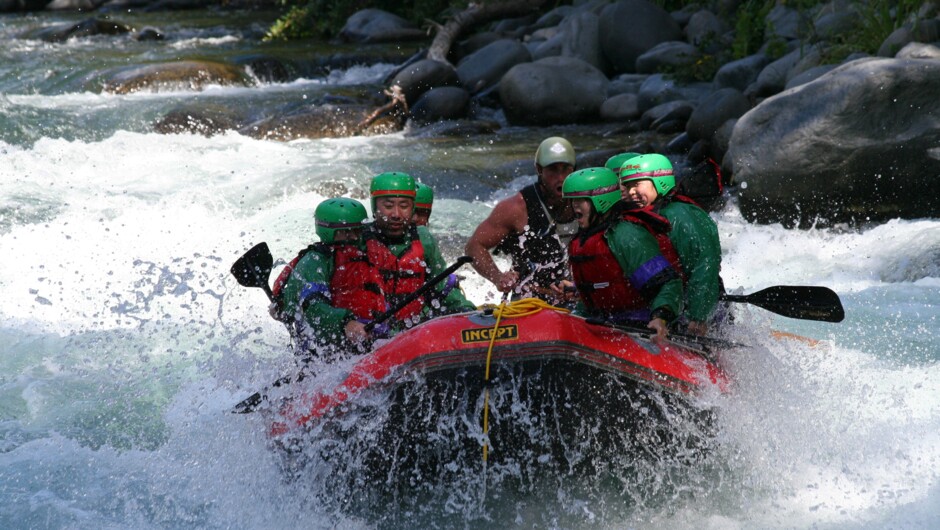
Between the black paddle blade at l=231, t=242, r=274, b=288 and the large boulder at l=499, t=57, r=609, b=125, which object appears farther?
the large boulder at l=499, t=57, r=609, b=125

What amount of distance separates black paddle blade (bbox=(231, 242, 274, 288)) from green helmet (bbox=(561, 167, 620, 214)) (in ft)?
5.20

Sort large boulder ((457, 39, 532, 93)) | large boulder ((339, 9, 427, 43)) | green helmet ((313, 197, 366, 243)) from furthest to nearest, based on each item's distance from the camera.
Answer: large boulder ((339, 9, 427, 43)) → large boulder ((457, 39, 532, 93)) → green helmet ((313, 197, 366, 243))

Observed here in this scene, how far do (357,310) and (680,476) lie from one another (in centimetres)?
172

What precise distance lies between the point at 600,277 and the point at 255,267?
1738 mm

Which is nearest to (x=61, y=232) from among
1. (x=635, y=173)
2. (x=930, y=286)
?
(x=635, y=173)

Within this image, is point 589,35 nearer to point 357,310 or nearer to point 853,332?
point 853,332

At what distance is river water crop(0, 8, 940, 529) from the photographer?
15.9 feet

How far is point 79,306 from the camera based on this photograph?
8.07m

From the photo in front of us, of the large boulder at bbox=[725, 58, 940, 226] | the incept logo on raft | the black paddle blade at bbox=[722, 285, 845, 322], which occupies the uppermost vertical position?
the incept logo on raft

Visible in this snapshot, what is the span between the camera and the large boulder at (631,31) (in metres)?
16.0

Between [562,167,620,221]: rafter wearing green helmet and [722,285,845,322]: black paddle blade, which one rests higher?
[562,167,620,221]: rafter wearing green helmet

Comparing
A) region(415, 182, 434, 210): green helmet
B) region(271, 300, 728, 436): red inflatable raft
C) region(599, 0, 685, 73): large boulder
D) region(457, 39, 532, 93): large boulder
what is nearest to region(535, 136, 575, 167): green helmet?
region(415, 182, 434, 210): green helmet

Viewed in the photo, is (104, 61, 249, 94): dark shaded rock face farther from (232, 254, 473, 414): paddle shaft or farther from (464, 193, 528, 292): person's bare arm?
(232, 254, 473, 414): paddle shaft

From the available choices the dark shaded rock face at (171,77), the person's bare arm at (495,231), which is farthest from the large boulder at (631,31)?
the person's bare arm at (495,231)
